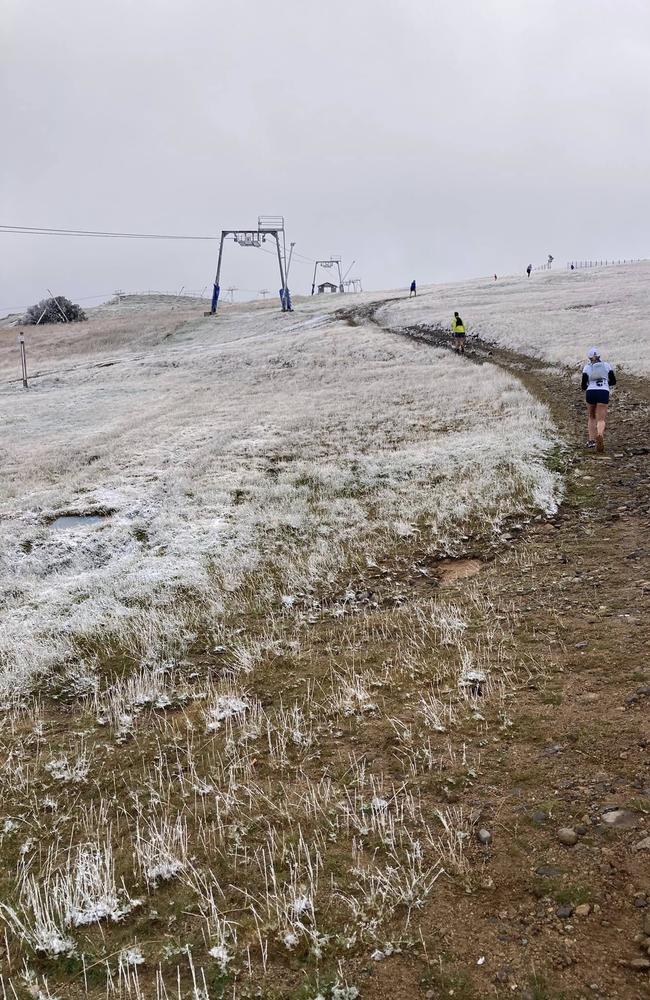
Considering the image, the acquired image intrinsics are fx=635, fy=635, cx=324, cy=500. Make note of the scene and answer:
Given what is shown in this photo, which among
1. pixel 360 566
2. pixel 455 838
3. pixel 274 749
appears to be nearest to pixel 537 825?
pixel 455 838

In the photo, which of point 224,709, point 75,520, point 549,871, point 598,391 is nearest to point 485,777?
point 549,871

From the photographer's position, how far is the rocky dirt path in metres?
3.96

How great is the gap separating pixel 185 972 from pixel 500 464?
1357 cm

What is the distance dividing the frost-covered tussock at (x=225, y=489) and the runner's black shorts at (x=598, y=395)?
179cm

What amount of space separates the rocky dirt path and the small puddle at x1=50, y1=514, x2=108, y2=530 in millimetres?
10225

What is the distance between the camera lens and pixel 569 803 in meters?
5.21

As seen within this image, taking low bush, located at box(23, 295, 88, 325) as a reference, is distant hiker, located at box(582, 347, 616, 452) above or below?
below

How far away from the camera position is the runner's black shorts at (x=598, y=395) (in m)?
16.3

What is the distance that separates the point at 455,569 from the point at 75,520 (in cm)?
1000

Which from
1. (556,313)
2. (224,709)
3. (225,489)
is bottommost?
(224,709)

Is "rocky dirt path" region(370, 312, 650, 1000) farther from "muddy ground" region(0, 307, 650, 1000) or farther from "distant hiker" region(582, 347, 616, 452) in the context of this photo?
"distant hiker" region(582, 347, 616, 452)

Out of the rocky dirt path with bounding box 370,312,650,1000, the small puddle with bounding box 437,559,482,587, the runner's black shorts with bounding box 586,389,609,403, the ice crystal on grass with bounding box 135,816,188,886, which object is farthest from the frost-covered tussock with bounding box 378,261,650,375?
the ice crystal on grass with bounding box 135,816,188,886

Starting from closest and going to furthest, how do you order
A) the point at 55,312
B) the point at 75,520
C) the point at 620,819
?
the point at 620,819 → the point at 75,520 → the point at 55,312

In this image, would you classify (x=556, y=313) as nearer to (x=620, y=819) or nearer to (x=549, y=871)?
(x=620, y=819)
